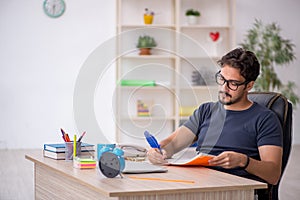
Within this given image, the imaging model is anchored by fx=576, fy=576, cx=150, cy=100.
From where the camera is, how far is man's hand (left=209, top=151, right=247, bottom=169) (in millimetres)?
2264

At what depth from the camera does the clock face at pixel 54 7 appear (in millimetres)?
7349

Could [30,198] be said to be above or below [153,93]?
below

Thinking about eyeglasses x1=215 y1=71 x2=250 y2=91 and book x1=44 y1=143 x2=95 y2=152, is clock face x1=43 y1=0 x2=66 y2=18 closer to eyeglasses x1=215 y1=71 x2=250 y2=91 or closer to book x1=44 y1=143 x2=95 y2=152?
book x1=44 y1=143 x2=95 y2=152

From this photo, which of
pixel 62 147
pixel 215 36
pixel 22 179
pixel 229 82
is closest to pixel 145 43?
pixel 215 36

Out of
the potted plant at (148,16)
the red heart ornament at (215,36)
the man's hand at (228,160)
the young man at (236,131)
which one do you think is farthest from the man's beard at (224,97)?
the red heart ornament at (215,36)

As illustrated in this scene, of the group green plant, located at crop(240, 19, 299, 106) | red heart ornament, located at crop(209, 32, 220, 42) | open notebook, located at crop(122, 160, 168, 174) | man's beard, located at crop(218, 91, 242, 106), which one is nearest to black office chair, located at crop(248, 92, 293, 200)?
man's beard, located at crop(218, 91, 242, 106)

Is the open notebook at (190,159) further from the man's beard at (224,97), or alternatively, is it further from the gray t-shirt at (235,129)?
the man's beard at (224,97)

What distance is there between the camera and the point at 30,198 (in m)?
4.25

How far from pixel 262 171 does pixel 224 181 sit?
37cm

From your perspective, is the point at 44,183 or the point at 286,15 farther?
the point at 286,15

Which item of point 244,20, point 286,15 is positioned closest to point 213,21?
point 244,20

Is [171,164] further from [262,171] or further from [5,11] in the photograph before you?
[5,11]

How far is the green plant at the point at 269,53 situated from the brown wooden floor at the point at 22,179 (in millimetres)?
992

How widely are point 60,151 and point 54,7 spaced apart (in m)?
4.99
